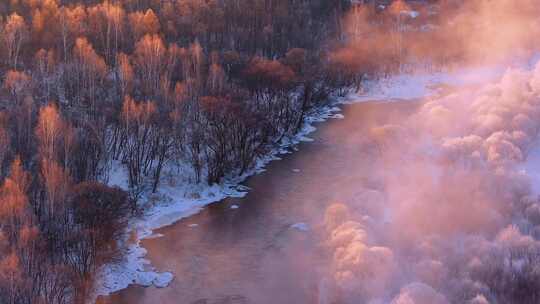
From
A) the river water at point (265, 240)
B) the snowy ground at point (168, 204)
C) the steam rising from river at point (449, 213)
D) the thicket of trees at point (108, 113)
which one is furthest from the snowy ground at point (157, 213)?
the steam rising from river at point (449, 213)

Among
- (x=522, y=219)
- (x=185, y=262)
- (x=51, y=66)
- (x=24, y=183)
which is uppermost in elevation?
(x=51, y=66)

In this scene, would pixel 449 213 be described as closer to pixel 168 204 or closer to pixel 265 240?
pixel 265 240

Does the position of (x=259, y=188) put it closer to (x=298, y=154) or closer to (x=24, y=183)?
(x=298, y=154)

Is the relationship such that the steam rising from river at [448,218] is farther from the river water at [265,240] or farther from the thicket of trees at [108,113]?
the thicket of trees at [108,113]

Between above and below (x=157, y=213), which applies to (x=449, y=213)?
above

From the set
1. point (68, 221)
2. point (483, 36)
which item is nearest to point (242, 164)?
point (68, 221)

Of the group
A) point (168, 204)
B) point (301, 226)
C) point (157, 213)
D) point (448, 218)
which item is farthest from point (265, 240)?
point (448, 218)

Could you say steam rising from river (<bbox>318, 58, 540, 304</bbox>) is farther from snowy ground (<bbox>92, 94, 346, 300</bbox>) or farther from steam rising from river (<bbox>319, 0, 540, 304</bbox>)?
snowy ground (<bbox>92, 94, 346, 300</bbox>)

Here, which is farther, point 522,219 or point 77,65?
point 77,65
